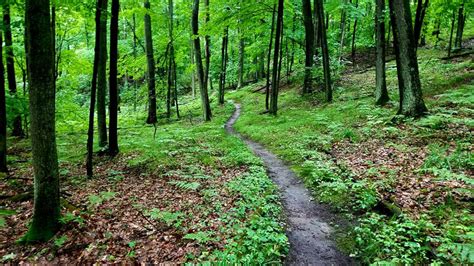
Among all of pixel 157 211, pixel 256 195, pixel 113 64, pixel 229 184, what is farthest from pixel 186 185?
pixel 113 64

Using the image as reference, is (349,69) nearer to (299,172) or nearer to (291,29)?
(291,29)

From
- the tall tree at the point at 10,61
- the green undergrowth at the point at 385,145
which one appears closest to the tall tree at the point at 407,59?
the green undergrowth at the point at 385,145

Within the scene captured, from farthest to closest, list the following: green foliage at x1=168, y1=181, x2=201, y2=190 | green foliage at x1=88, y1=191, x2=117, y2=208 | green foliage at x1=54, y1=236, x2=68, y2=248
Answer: green foliage at x1=168, y1=181, x2=201, y2=190
green foliage at x1=88, y1=191, x2=117, y2=208
green foliage at x1=54, y1=236, x2=68, y2=248

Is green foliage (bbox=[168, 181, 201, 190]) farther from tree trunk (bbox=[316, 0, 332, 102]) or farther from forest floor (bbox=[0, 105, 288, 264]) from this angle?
tree trunk (bbox=[316, 0, 332, 102])

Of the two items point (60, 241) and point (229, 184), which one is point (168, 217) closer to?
point (60, 241)

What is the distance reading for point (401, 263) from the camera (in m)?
4.52

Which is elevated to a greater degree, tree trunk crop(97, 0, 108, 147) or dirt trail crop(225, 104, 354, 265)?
tree trunk crop(97, 0, 108, 147)

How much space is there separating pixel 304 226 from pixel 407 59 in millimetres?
8470

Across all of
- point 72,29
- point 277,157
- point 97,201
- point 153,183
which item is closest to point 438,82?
point 277,157

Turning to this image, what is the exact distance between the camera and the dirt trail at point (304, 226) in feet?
17.0

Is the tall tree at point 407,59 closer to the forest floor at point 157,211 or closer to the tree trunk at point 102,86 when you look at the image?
the forest floor at point 157,211

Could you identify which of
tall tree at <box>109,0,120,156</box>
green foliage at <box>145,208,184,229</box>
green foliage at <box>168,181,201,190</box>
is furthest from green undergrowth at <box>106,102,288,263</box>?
tall tree at <box>109,0,120,156</box>

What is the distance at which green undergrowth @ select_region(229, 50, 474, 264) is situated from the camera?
4.94m

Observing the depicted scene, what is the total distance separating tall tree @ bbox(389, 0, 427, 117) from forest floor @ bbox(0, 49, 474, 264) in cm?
67
